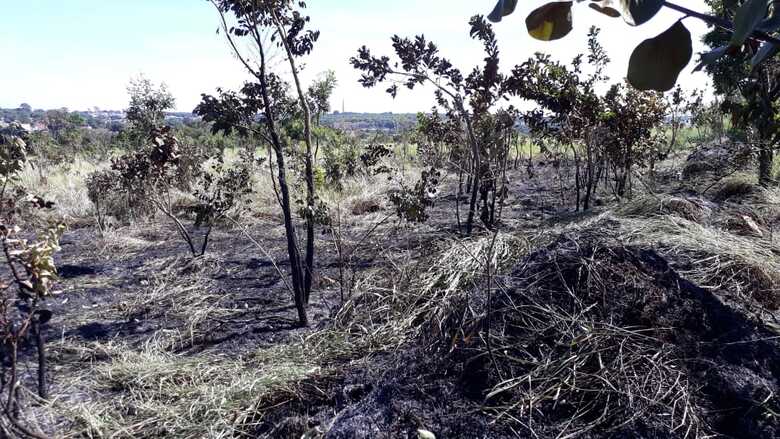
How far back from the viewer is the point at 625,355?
2.29 metres

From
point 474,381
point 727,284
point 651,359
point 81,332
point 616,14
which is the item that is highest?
point 616,14

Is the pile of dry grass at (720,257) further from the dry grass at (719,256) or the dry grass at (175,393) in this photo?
the dry grass at (175,393)

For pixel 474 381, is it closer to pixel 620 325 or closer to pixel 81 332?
pixel 620 325

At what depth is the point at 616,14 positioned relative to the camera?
637mm

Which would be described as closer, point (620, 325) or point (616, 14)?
point (616, 14)

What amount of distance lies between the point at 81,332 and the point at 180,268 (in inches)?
59.5

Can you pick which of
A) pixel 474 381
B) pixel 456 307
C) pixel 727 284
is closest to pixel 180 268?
pixel 456 307

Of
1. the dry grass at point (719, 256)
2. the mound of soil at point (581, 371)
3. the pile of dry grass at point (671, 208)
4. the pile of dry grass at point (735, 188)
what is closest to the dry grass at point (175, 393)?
the mound of soil at point (581, 371)

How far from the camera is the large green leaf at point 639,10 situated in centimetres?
57

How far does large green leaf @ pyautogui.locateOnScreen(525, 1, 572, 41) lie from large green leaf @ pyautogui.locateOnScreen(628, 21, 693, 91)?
0.32ft

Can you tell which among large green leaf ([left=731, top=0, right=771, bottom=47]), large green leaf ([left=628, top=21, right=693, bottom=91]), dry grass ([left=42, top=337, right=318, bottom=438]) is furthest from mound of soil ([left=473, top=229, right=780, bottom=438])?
large green leaf ([left=731, top=0, right=771, bottom=47])

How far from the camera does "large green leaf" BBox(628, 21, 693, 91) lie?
61 centimetres

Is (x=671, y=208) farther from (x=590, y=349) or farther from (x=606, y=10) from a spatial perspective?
(x=606, y=10)

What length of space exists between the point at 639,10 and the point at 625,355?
2.02 meters
